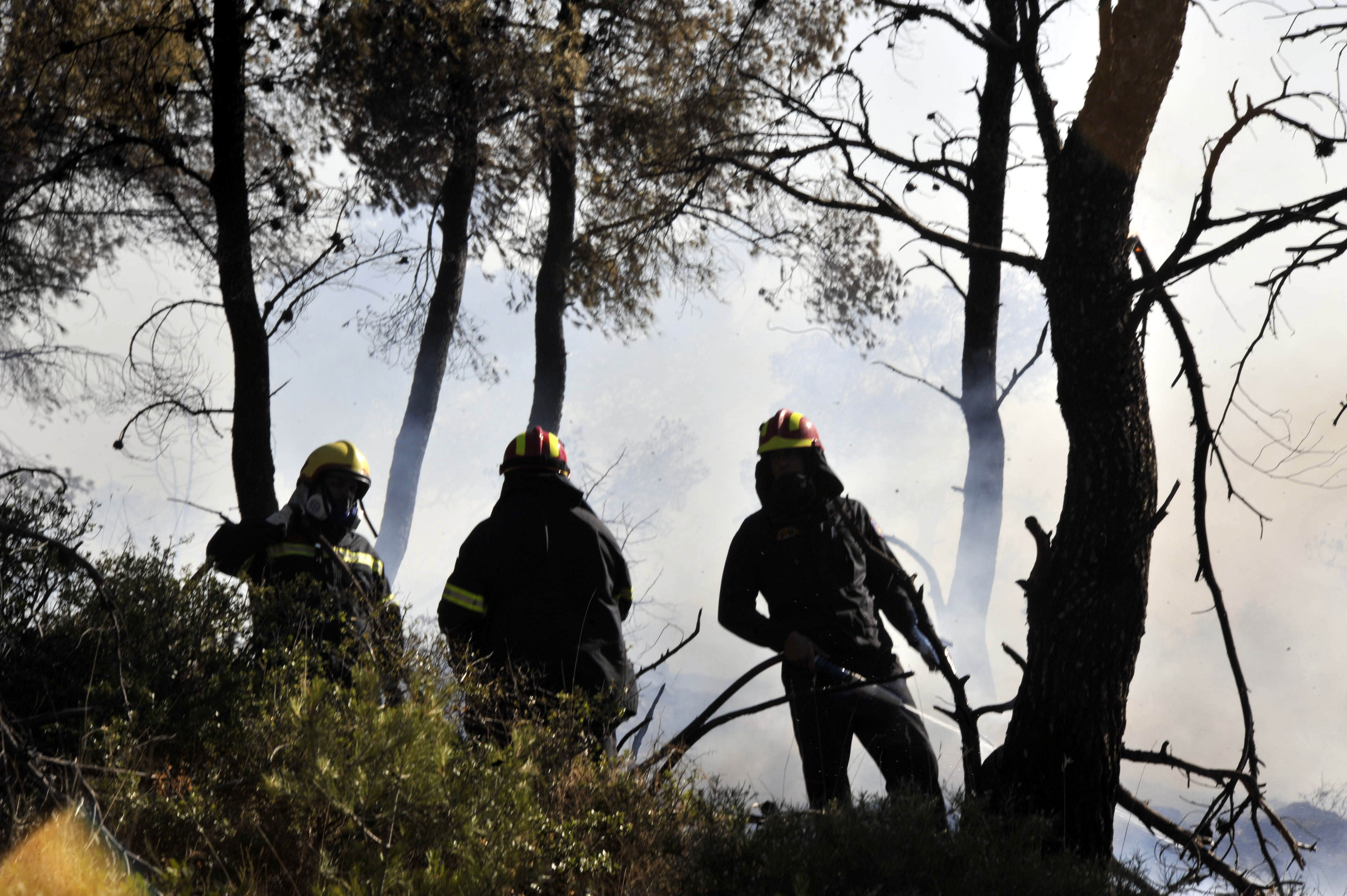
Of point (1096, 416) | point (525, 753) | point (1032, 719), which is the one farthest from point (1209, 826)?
point (525, 753)

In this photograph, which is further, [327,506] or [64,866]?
[327,506]

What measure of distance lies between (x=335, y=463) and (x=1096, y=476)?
338cm

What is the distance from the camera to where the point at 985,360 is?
8.49 m

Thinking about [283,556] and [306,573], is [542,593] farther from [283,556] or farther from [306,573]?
[283,556]

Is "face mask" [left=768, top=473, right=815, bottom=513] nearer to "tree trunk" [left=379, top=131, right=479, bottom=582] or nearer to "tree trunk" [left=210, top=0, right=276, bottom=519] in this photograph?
"tree trunk" [left=210, top=0, right=276, bottom=519]

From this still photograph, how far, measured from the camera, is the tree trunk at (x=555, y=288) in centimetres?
903

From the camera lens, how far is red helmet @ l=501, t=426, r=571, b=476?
15.2 feet

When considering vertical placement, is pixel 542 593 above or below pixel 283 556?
above

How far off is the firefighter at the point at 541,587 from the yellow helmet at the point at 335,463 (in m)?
0.69

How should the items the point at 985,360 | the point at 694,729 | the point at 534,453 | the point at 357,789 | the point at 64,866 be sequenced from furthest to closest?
the point at 985,360 → the point at 534,453 → the point at 694,729 → the point at 357,789 → the point at 64,866


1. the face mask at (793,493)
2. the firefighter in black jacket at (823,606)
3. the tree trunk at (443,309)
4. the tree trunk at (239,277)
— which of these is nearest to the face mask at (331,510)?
the tree trunk at (239,277)

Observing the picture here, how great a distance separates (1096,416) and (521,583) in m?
2.57

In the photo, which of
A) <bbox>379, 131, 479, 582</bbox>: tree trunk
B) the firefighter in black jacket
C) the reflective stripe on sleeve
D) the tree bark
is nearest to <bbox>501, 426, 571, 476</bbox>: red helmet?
the reflective stripe on sleeve

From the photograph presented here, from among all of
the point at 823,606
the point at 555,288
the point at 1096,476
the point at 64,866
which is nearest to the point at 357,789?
the point at 64,866
